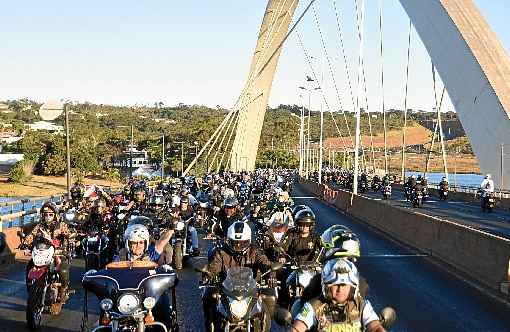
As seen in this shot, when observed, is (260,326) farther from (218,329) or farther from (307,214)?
(307,214)

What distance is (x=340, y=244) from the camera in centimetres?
778

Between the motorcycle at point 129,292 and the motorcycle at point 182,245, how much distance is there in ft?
30.0

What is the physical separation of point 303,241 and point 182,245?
24.6 feet

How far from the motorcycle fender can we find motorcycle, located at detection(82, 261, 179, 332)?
3.52 m

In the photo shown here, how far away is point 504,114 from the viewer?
49.1 metres

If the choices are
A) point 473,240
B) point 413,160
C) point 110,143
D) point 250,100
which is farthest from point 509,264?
point 413,160

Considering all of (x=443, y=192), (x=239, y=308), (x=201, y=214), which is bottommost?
(x=443, y=192)

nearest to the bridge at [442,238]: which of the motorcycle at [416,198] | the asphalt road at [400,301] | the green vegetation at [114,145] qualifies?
the asphalt road at [400,301]

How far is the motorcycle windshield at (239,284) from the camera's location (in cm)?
723

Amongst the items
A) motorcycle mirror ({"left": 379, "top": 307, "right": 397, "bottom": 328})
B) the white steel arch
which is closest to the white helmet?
motorcycle mirror ({"left": 379, "top": 307, "right": 397, "bottom": 328})

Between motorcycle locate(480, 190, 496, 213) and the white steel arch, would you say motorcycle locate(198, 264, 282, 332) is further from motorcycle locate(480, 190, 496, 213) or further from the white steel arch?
the white steel arch

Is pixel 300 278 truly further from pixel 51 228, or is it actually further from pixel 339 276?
pixel 51 228

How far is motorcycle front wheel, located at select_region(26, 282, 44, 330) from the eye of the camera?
10359 mm

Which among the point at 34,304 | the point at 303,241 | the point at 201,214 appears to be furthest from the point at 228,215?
the point at 201,214
